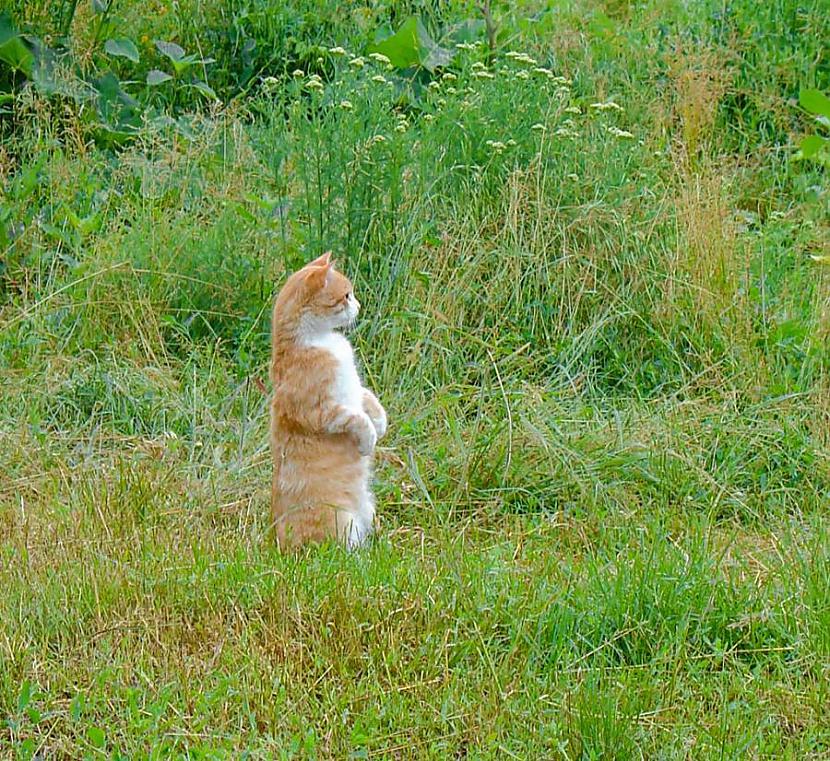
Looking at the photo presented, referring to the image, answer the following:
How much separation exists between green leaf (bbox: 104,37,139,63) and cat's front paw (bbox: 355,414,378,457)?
4.56 m

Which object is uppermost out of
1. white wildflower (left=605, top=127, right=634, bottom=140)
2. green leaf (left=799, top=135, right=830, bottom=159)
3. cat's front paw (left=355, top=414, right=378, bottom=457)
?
white wildflower (left=605, top=127, right=634, bottom=140)

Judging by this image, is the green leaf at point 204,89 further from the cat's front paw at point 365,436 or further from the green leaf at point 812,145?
the cat's front paw at point 365,436

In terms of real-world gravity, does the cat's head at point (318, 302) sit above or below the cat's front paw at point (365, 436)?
above

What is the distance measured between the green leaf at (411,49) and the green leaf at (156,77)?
1.35 meters

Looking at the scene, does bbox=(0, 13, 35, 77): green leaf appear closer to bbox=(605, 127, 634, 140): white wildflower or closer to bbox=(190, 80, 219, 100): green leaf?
bbox=(190, 80, 219, 100): green leaf

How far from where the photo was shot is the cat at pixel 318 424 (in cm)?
494

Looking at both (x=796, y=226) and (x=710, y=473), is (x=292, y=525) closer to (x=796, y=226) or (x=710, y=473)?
(x=710, y=473)

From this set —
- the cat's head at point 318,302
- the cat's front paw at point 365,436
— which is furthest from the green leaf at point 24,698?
the cat's head at point 318,302

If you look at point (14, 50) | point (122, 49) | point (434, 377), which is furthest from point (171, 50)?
point (434, 377)

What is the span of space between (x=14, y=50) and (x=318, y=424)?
4.43 metres

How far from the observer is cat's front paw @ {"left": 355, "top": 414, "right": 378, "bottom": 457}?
4.96 metres

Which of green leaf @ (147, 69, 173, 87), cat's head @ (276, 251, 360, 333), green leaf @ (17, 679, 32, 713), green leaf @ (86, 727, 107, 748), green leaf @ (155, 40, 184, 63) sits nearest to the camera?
green leaf @ (86, 727, 107, 748)

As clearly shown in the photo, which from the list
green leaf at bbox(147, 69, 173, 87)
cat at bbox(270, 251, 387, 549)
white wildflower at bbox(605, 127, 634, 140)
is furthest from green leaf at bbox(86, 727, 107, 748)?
green leaf at bbox(147, 69, 173, 87)

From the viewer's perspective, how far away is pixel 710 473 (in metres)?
5.59
